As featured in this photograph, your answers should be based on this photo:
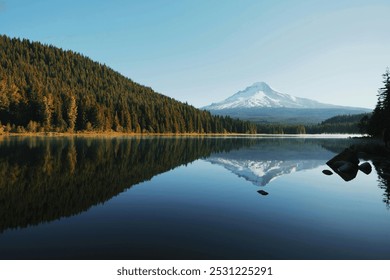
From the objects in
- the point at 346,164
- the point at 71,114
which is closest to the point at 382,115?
the point at 346,164

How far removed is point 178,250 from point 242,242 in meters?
2.47

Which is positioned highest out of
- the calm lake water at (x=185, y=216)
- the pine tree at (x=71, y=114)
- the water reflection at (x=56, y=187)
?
the pine tree at (x=71, y=114)

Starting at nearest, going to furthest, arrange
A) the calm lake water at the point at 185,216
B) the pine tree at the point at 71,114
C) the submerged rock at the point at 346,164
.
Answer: the calm lake water at the point at 185,216
the submerged rock at the point at 346,164
the pine tree at the point at 71,114

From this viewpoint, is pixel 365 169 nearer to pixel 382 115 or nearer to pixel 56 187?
pixel 56 187

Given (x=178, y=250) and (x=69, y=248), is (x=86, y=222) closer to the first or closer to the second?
(x=69, y=248)

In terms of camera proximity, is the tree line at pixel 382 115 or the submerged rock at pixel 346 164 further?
the tree line at pixel 382 115

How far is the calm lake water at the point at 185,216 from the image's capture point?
35.0 feet

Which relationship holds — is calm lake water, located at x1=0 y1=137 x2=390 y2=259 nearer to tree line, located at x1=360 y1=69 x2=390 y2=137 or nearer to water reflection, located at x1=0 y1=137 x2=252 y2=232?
water reflection, located at x1=0 y1=137 x2=252 y2=232

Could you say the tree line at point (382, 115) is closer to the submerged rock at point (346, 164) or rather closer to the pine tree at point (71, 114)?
the submerged rock at point (346, 164)

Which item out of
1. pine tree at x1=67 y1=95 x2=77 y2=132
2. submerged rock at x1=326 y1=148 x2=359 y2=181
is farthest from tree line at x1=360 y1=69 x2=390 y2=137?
pine tree at x1=67 y1=95 x2=77 y2=132

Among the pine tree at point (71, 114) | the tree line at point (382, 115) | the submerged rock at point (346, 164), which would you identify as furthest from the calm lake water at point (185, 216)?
the pine tree at point (71, 114)

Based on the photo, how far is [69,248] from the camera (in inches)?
416

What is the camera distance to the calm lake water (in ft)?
35.0
